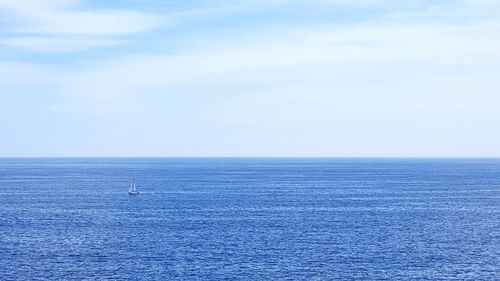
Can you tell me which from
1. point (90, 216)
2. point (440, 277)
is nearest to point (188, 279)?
point (440, 277)

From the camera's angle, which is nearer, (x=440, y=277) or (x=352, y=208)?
(x=440, y=277)

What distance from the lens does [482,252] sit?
288 feet

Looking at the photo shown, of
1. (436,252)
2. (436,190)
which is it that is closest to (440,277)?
(436,252)

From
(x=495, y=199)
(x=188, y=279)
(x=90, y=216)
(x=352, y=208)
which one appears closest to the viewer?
(x=188, y=279)

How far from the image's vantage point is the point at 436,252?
88250 millimetres

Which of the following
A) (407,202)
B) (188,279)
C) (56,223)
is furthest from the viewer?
(407,202)

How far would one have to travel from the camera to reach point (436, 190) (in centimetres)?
19988

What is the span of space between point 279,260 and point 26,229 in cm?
4602

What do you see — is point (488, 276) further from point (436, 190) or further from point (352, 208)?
point (436, 190)

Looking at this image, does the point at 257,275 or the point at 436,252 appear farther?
the point at 436,252

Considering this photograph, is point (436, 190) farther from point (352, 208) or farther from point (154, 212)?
point (154, 212)

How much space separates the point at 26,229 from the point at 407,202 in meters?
86.4

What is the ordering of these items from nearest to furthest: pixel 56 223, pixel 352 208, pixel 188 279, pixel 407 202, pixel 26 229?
pixel 188 279 → pixel 26 229 → pixel 56 223 → pixel 352 208 → pixel 407 202

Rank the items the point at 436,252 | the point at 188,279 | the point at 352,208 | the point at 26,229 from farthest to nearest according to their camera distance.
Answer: the point at 352,208
the point at 26,229
the point at 436,252
the point at 188,279
